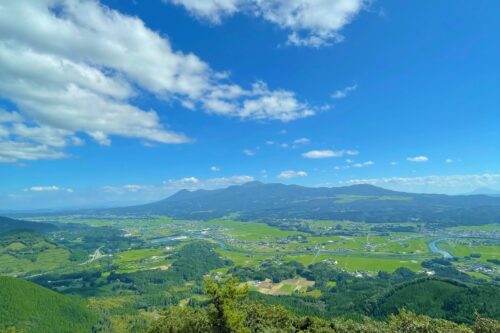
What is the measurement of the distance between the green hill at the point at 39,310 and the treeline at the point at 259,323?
55.7m

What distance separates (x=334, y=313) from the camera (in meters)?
79.7

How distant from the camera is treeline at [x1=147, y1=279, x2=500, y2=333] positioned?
27.7m

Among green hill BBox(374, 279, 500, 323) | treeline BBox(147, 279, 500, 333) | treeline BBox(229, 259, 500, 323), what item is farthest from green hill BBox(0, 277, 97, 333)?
green hill BBox(374, 279, 500, 323)

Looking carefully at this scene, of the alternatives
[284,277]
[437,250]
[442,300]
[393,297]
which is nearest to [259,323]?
[393,297]

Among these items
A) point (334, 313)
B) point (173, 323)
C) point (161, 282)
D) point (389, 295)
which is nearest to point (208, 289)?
point (173, 323)

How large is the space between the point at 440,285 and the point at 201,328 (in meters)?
81.6

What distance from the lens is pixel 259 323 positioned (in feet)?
127

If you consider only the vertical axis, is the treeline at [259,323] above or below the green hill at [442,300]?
above

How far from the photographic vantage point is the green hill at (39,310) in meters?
80.1

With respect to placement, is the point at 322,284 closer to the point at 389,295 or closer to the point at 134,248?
the point at 389,295

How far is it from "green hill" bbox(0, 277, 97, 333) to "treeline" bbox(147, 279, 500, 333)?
183 ft

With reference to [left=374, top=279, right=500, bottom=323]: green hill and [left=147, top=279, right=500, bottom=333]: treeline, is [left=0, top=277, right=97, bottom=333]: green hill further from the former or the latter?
[left=374, top=279, right=500, bottom=323]: green hill

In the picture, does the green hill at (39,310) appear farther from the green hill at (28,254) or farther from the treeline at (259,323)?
the green hill at (28,254)

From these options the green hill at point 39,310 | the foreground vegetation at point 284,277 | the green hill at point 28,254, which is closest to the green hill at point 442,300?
the foreground vegetation at point 284,277
